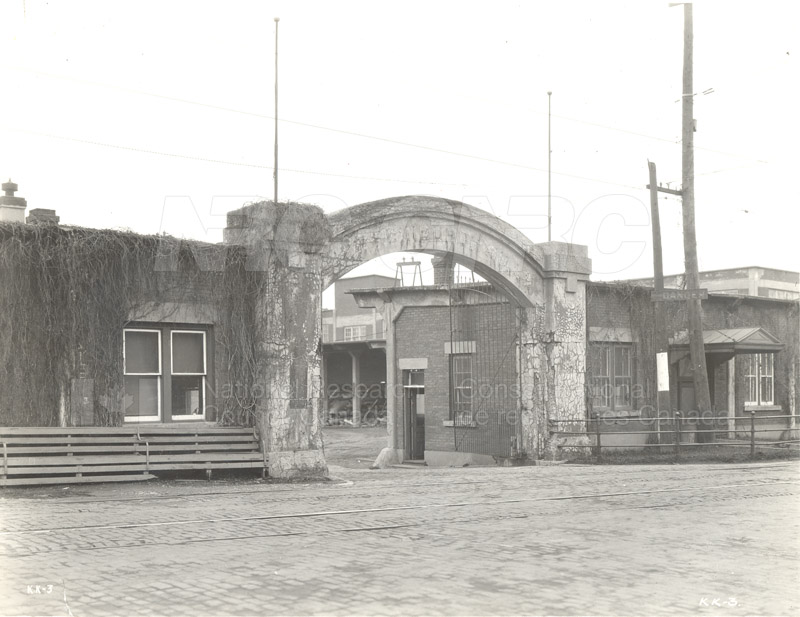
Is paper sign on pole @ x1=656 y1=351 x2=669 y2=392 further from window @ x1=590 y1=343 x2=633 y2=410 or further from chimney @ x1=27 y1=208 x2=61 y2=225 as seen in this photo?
chimney @ x1=27 y1=208 x2=61 y2=225

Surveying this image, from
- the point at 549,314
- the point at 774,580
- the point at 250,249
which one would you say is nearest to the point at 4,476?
the point at 250,249

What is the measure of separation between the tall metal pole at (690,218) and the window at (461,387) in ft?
19.1

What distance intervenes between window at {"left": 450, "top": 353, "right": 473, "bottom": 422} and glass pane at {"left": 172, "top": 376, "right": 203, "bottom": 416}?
31.1 ft

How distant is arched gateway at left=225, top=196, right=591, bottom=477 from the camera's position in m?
16.5

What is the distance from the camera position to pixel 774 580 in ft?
26.1

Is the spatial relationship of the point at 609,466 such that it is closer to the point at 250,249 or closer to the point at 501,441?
the point at 501,441

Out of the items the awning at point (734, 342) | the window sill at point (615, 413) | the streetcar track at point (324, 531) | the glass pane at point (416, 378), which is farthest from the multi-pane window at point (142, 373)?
the awning at point (734, 342)

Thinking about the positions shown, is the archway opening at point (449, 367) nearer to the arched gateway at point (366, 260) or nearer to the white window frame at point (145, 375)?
the arched gateway at point (366, 260)

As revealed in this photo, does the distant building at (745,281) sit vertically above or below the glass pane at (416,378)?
above

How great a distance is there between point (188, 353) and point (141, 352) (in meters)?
0.87

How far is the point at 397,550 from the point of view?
9102 millimetres

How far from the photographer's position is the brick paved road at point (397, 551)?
6.98 meters

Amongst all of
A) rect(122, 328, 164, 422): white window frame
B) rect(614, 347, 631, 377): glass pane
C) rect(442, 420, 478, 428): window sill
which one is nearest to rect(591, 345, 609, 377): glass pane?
rect(614, 347, 631, 377): glass pane

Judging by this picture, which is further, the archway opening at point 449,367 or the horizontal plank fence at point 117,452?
the archway opening at point 449,367
